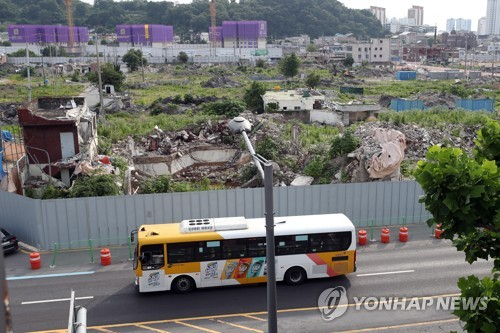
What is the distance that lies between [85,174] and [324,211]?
1066 centimetres

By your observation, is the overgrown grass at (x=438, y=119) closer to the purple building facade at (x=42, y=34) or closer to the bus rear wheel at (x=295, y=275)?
the bus rear wheel at (x=295, y=275)

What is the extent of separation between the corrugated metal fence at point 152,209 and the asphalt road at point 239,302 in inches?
93.0

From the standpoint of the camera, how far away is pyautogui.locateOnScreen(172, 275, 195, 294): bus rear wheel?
15.3m

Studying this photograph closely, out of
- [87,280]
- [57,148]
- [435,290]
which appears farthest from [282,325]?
[57,148]

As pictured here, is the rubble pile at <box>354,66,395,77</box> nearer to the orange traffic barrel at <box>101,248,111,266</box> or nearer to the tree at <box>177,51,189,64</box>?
the tree at <box>177,51,189,64</box>

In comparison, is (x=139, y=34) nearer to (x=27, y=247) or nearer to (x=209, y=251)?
(x=27, y=247)

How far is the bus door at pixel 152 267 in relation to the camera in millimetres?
14812

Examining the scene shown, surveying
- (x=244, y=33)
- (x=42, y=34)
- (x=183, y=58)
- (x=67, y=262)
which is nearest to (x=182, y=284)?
(x=67, y=262)

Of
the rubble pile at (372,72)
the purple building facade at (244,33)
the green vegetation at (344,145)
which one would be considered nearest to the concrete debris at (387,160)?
the green vegetation at (344,145)

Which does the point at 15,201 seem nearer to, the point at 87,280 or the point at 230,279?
the point at 87,280

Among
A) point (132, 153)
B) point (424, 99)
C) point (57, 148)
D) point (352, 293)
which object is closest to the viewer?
point (352, 293)

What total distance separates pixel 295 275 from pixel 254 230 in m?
2.06

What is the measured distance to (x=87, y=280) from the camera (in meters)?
16.6

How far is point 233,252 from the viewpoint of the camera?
15242mm
